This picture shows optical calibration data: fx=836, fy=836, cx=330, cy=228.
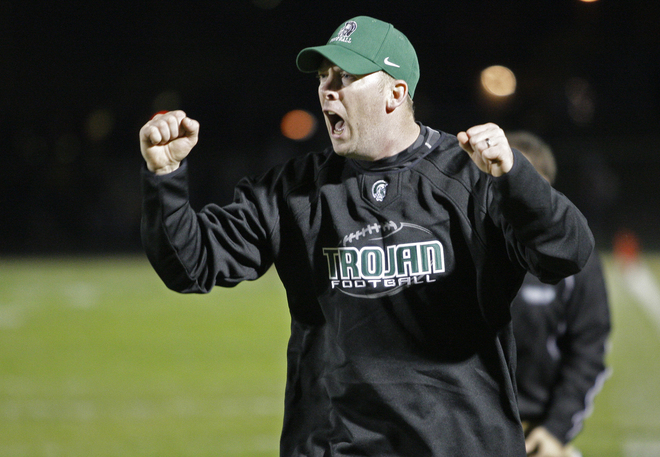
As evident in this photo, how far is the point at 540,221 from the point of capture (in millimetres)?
2090

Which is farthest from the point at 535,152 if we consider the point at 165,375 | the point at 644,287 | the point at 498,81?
the point at 498,81

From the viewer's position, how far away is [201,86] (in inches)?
1156

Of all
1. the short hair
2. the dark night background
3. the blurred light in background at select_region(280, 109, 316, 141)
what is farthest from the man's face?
the blurred light in background at select_region(280, 109, 316, 141)

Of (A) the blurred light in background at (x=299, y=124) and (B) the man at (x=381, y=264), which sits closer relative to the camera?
(B) the man at (x=381, y=264)

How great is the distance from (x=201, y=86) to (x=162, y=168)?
27.8 meters

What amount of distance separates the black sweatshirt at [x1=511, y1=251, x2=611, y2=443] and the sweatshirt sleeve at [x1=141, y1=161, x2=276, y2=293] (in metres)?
1.47

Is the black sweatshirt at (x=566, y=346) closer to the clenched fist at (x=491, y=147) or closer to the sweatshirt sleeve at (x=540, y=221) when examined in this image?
the sweatshirt sleeve at (x=540, y=221)

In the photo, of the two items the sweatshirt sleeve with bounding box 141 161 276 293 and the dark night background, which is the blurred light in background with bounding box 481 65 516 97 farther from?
the sweatshirt sleeve with bounding box 141 161 276 293

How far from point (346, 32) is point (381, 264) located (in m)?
0.72

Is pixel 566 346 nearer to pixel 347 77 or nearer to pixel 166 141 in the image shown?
pixel 347 77

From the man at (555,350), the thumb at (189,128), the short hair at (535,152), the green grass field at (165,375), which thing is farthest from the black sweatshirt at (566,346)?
the green grass field at (165,375)

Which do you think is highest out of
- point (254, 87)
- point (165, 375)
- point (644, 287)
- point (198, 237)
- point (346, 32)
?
point (254, 87)

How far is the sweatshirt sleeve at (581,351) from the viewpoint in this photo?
3.62 metres

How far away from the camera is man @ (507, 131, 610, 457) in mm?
3605
